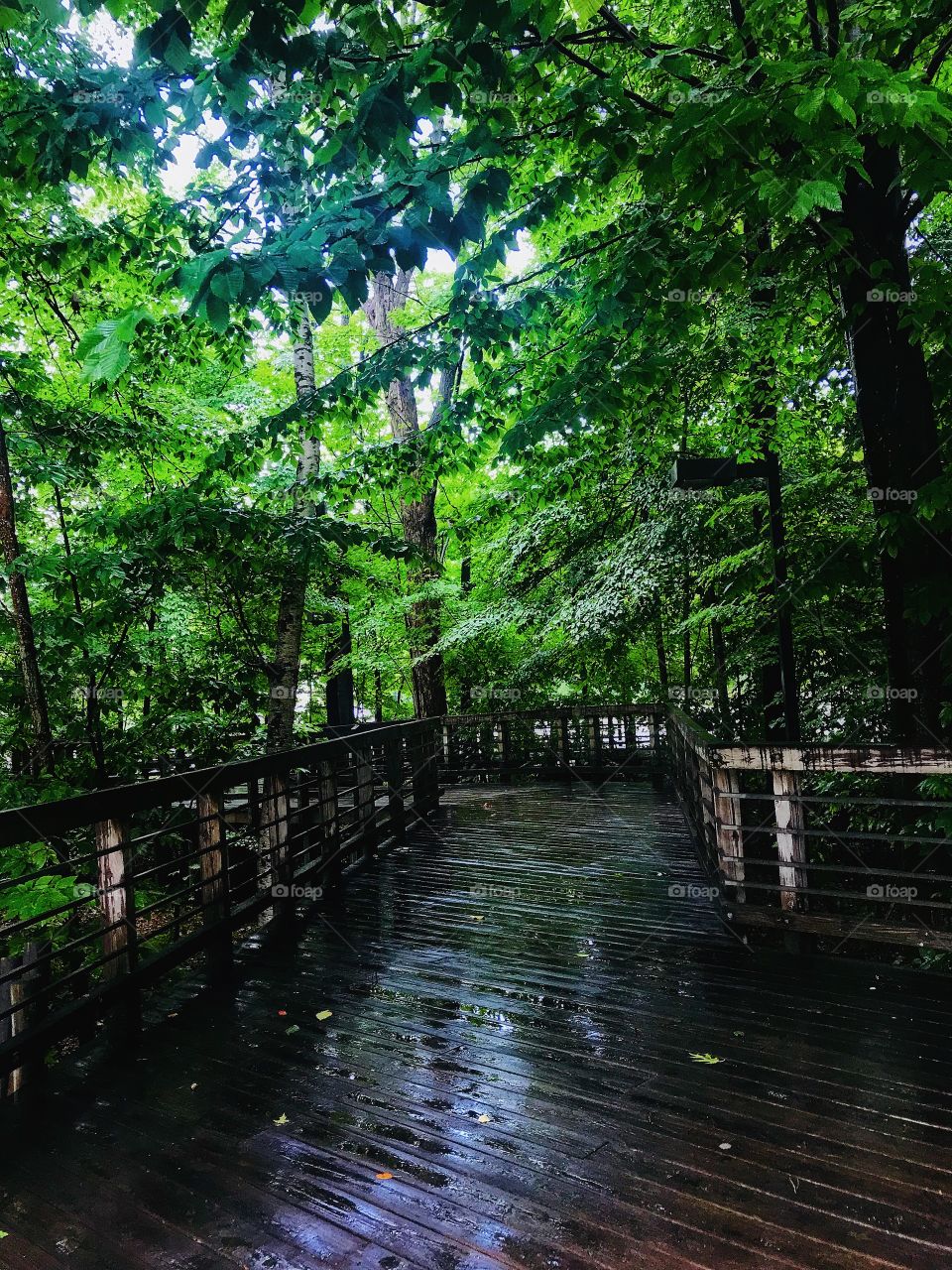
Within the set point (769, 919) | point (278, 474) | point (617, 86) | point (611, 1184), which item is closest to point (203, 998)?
point (611, 1184)

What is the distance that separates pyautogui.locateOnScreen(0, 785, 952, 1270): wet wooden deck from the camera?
203 centimetres

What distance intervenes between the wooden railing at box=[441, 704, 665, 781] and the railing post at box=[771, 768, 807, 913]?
6.74 meters

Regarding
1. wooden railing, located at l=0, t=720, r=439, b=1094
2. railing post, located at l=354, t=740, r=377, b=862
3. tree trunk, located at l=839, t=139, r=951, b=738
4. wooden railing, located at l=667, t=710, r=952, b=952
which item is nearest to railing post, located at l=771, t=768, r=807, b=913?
wooden railing, located at l=667, t=710, r=952, b=952

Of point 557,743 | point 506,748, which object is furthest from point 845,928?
point 506,748

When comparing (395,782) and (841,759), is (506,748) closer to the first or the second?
(395,782)

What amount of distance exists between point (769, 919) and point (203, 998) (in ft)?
10.6

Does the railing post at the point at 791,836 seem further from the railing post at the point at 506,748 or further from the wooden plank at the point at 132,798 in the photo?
the railing post at the point at 506,748

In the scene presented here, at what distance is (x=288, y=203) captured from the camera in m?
4.61

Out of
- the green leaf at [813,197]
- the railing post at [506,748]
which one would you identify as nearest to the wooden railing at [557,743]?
the railing post at [506,748]

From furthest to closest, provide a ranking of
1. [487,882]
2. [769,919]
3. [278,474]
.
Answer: [278,474]
[487,882]
[769,919]

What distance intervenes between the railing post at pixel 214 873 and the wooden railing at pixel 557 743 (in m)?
7.00

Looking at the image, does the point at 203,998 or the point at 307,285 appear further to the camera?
the point at 203,998

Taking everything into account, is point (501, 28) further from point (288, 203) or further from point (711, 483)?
Answer: point (711, 483)

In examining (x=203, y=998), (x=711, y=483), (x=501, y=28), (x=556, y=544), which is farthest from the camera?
(x=556, y=544)
